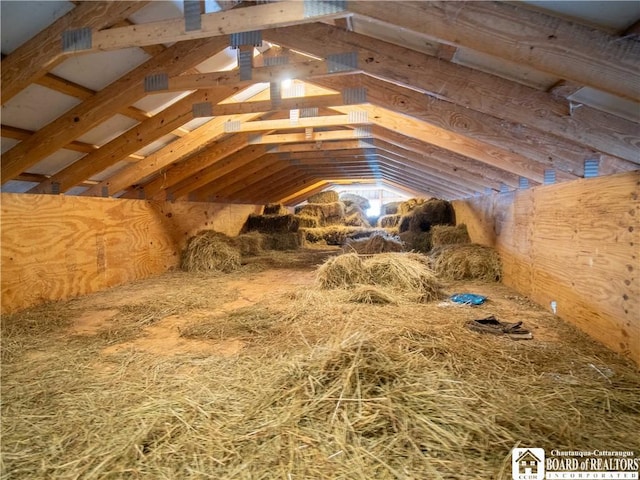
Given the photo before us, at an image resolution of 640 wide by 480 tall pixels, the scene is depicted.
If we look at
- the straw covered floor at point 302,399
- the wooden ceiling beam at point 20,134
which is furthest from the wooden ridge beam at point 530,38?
the wooden ceiling beam at point 20,134

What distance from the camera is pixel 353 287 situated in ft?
13.2

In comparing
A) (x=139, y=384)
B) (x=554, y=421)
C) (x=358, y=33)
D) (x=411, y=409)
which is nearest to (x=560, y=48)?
(x=358, y=33)

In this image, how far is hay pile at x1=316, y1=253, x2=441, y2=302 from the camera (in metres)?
3.85

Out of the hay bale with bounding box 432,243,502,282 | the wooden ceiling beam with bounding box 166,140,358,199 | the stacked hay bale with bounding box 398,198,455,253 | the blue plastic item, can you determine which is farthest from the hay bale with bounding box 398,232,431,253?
the blue plastic item

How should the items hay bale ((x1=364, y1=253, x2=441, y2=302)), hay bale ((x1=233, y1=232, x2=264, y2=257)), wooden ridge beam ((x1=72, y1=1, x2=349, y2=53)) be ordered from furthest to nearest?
hay bale ((x1=233, y1=232, x2=264, y2=257))
hay bale ((x1=364, y1=253, x2=441, y2=302))
wooden ridge beam ((x1=72, y1=1, x2=349, y2=53))

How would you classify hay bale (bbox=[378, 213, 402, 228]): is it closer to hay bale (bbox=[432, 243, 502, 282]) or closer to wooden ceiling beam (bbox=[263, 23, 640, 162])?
hay bale (bbox=[432, 243, 502, 282])

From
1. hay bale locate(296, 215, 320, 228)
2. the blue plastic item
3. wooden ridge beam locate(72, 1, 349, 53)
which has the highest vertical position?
wooden ridge beam locate(72, 1, 349, 53)

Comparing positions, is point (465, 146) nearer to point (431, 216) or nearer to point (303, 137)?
point (303, 137)

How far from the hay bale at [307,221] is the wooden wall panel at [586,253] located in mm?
6172

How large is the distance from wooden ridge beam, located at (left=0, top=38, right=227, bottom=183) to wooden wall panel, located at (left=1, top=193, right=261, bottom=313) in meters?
0.43

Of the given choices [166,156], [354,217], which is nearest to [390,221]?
[354,217]

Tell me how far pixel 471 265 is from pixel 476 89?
2.94 m

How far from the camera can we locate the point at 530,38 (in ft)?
5.53

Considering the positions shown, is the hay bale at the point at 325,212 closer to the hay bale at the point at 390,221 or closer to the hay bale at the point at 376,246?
the hay bale at the point at 390,221
